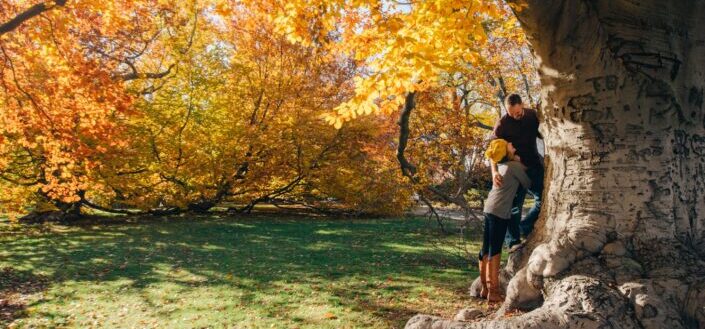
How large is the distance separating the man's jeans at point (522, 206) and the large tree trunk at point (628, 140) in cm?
129

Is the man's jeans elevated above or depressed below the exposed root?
above

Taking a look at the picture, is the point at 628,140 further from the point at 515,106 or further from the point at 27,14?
the point at 27,14

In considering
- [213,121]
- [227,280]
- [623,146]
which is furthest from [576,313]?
[213,121]

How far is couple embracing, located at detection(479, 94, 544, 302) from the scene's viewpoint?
4609mm

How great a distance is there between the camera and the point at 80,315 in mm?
5312

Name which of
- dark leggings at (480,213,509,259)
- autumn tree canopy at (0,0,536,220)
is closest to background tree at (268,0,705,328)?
dark leggings at (480,213,509,259)

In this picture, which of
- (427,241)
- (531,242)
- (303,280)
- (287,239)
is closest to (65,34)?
(287,239)

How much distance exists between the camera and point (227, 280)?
22.0ft

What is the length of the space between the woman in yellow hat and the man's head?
1.30 feet

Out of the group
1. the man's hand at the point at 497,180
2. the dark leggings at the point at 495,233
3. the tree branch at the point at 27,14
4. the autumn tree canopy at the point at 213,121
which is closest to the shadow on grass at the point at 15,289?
the autumn tree canopy at the point at 213,121

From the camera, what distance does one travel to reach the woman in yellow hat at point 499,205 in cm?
458

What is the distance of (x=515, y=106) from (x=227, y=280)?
4742 mm

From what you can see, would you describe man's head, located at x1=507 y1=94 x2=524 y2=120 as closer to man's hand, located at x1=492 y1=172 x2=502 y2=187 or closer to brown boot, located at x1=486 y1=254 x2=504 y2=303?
man's hand, located at x1=492 y1=172 x2=502 y2=187

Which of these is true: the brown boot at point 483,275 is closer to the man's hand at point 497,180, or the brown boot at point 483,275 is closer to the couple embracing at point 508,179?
the couple embracing at point 508,179
